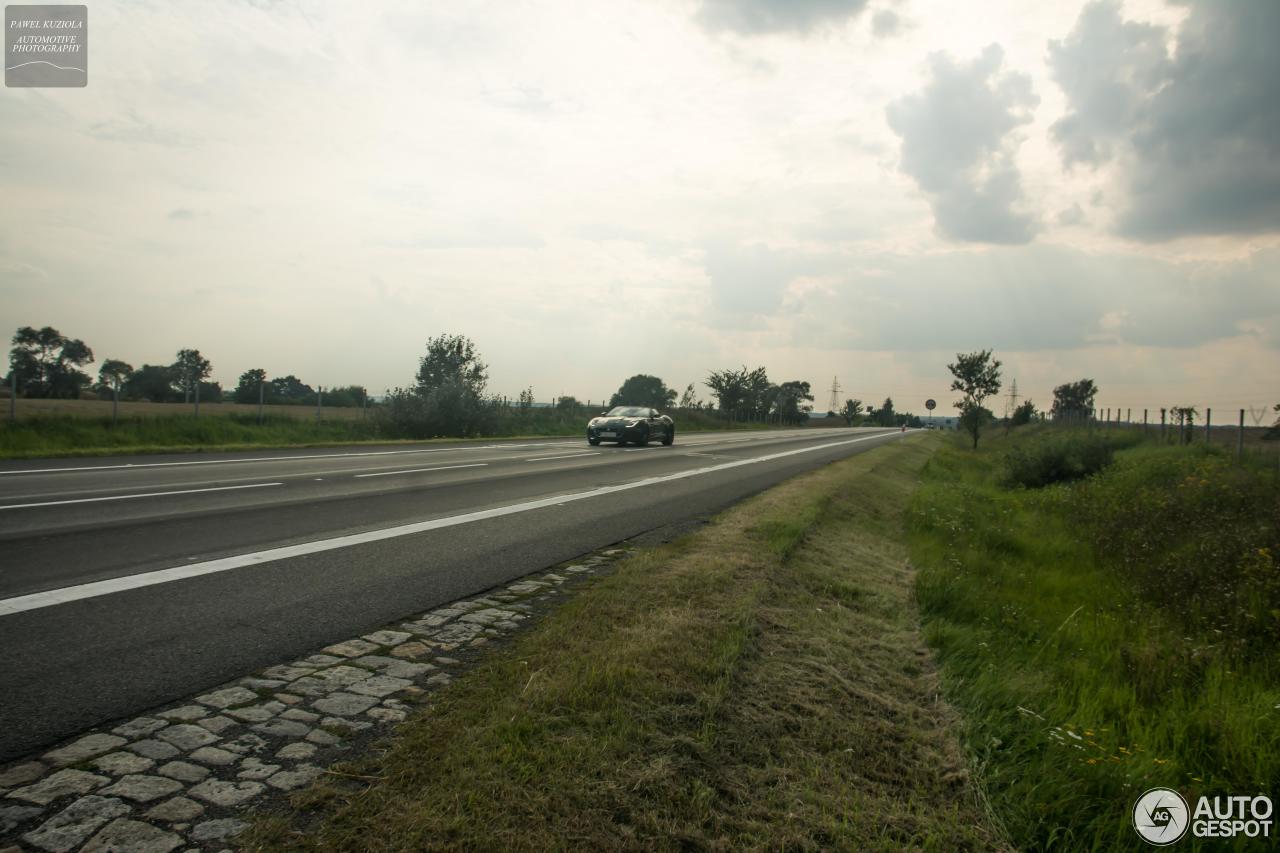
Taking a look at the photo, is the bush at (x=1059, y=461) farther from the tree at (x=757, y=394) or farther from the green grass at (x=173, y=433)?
the tree at (x=757, y=394)

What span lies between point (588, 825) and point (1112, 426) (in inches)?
1537

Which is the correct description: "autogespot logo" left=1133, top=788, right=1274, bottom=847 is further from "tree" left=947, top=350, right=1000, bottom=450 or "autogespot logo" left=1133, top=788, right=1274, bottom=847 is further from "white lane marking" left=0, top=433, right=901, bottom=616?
"tree" left=947, top=350, right=1000, bottom=450

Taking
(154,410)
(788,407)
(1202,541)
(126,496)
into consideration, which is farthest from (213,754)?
(788,407)

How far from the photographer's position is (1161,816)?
3051 millimetres

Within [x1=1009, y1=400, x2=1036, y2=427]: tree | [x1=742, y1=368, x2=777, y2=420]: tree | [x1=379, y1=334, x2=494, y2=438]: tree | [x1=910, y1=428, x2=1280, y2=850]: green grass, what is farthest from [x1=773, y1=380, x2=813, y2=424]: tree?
[x1=910, y1=428, x2=1280, y2=850]: green grass

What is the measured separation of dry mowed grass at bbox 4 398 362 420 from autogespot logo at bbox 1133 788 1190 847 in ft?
80.3

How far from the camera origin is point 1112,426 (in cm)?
3394

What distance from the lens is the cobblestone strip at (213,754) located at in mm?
2172

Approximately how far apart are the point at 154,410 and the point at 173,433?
2.75 metres

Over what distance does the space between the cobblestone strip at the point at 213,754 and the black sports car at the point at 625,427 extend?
2263cm

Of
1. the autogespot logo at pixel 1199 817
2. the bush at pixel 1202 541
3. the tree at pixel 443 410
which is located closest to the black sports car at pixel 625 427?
the tree at pixel 443 410

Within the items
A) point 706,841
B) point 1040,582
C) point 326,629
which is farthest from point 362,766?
point 1040,582

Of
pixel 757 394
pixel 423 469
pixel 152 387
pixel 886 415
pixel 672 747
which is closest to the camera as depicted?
pixel 672 747

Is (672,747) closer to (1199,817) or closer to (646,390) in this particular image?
(1199,817)
